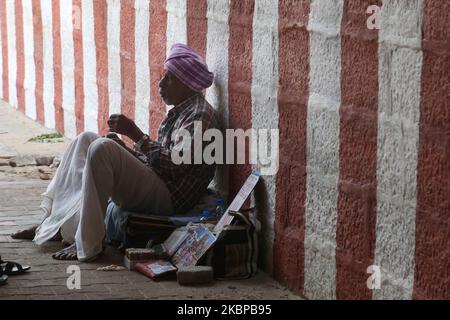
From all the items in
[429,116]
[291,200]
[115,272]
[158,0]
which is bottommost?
[115,272]

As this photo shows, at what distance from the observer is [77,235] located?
6.05m

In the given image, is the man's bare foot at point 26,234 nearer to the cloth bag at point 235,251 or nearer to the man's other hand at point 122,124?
the man's other hand at point 122,124

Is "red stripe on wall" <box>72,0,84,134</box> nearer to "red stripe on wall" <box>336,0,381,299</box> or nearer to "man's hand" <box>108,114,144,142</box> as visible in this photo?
"man's hand" <box>108,114,144,142</box>

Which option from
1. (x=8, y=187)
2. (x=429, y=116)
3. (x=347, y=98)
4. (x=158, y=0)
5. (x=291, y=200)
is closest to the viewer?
(x=429, y=116)

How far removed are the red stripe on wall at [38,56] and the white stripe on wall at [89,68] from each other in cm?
170

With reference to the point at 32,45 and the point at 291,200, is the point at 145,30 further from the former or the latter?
the point at 32,45

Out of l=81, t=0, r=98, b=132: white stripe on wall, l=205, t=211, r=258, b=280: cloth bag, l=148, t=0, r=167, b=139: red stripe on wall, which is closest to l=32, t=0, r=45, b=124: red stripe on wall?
l=81, t=0, r=98, b=132: white stripe on wall

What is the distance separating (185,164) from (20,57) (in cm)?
672

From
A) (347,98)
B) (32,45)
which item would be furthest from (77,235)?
(32,45)

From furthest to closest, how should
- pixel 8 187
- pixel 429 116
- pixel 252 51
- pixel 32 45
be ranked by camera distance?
1. pixel 32 45
2. pixel 8 187
3. pixel 252 51
4. pixel 429 116

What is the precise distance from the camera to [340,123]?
4.81 meters

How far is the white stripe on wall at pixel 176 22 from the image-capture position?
22.6 ft

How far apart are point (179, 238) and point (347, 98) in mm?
1571

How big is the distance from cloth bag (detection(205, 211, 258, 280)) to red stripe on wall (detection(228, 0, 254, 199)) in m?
0.39
